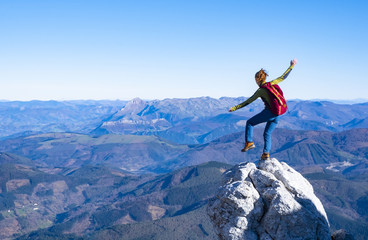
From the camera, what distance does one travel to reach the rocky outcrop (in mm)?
19844

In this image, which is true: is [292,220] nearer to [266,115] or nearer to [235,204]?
[235,204]

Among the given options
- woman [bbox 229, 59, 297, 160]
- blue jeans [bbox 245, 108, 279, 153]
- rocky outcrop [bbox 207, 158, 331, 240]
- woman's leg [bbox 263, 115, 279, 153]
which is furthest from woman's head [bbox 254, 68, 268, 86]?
rocky outcrop [bbox 207, 158, 331, 240]

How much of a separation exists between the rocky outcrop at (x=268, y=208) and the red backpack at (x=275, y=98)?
407cm

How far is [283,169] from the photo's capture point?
23578 millimetres

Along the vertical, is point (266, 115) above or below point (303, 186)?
above

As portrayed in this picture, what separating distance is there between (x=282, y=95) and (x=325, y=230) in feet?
29.7

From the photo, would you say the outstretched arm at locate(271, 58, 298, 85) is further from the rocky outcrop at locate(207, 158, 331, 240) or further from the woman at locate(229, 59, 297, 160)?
the rocky outcrop at locate(207, 158, 331, 240)

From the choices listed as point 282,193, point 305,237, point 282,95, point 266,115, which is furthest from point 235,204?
point 282,95

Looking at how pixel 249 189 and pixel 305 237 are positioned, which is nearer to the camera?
pixel 305 237

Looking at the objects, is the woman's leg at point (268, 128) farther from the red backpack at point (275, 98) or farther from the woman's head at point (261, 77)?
the woman's head at point (261, 77)

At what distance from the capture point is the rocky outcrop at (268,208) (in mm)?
19844

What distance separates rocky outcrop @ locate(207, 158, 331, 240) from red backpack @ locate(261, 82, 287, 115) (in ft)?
13.4

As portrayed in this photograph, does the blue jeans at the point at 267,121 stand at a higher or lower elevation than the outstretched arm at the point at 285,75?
lower

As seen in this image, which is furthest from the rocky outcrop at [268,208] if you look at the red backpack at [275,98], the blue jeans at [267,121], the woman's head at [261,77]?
the woman's head at [261,77]
